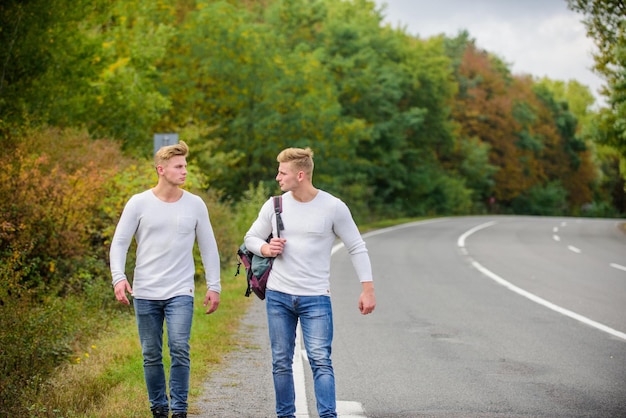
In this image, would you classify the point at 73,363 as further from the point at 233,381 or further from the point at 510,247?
the point at 510,247

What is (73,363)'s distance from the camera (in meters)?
9.12

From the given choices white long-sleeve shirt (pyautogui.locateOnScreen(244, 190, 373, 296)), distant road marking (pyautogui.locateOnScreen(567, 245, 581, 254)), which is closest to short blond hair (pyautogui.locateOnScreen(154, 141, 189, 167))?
white long-sleeve shirt (pyautogui.locateOnScreen(244, 190, 373, 296))

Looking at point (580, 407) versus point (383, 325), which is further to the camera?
point (383, 325)

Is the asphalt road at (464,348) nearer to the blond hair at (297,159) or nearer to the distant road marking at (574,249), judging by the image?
the blond hair at (297,159)

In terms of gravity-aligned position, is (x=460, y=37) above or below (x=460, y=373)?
above

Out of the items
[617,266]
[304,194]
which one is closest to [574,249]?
[617,266]

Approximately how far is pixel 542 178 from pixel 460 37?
46.9 feet

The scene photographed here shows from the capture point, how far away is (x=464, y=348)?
31.7ft

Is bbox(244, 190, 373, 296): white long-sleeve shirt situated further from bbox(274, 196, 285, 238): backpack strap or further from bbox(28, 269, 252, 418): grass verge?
bbox(28, 269, 252, 418): grass verge

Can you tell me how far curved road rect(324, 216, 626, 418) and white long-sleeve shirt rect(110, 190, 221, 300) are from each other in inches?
56.6

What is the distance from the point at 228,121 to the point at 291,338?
1117 inches

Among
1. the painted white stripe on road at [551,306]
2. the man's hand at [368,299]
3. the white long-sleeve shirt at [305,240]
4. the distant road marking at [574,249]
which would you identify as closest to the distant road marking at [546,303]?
the painted white stripe on road at [551,306]

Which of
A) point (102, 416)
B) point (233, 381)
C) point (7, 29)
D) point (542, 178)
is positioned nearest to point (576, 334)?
point (233, 381)

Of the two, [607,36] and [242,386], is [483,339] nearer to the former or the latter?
[242,386]
